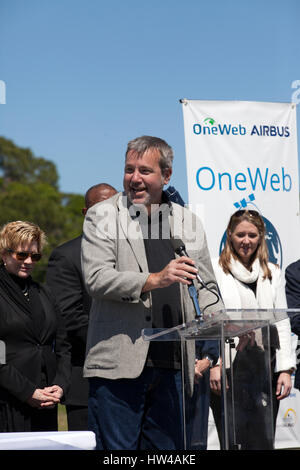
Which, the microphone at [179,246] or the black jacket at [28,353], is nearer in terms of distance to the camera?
the microphone at [179,246]

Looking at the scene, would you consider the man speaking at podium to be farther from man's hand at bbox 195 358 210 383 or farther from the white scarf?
the white scarf

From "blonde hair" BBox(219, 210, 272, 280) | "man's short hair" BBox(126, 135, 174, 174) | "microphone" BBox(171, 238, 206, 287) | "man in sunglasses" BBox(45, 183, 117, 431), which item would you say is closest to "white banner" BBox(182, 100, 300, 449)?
"blonde hair" BBox(219, 210, 272, 280)

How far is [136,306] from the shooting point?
10.3 feet

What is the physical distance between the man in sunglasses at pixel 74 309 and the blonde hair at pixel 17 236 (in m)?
0.55

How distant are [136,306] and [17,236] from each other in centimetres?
129

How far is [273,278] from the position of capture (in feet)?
15.9

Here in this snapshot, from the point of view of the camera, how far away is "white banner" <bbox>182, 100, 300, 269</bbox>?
596cm

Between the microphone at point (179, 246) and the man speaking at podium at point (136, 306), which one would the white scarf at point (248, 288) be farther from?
the microphone at point (179, 246)

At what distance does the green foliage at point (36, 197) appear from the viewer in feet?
146

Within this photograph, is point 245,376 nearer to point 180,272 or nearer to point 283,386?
point 180,272

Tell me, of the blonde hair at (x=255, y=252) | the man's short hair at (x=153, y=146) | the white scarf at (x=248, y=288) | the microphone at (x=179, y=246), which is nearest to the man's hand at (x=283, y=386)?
the white scarf at (x=248, y=288)
